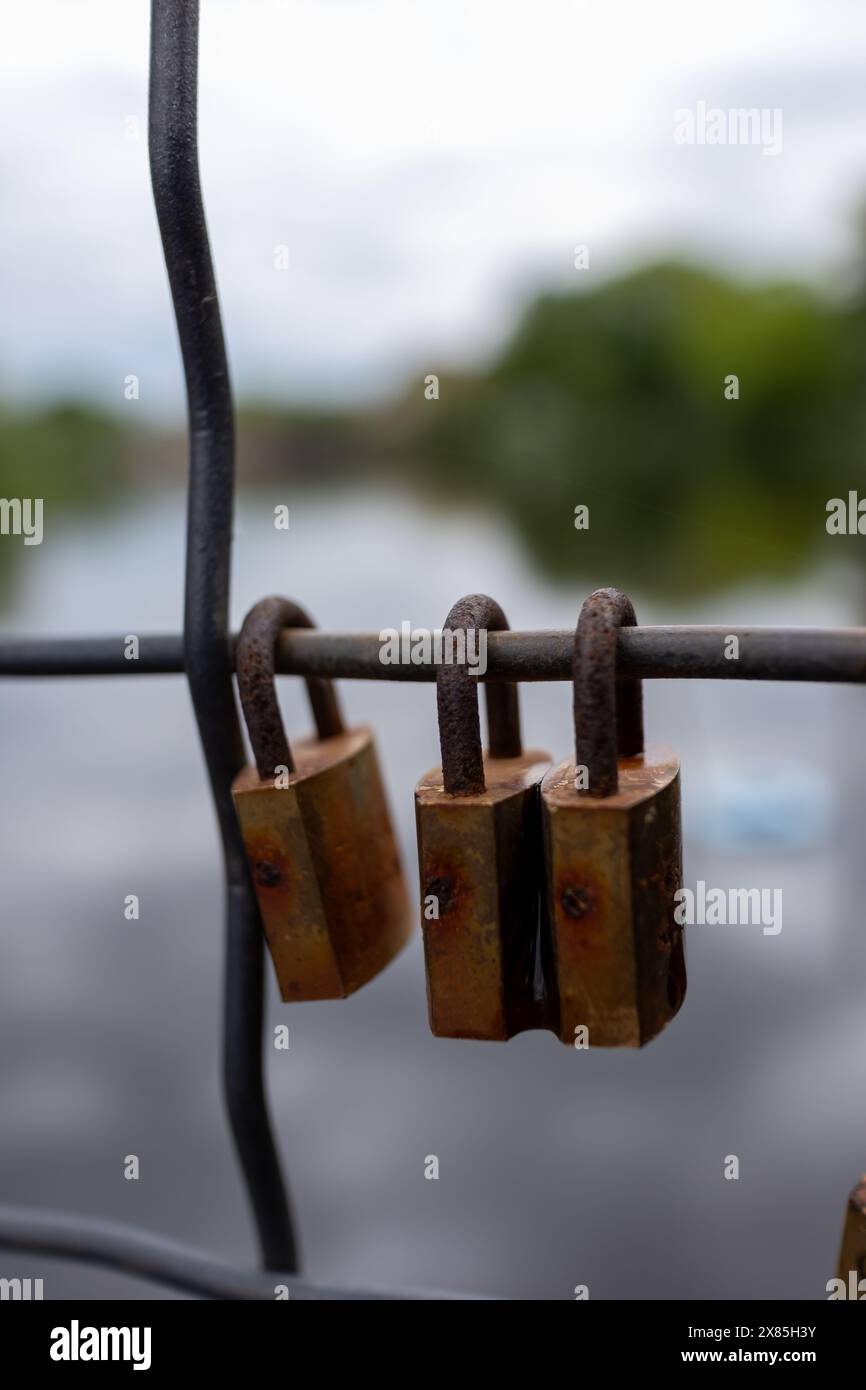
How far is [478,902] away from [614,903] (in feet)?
0.29

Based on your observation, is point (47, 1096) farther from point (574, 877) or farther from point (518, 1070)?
point (574, 877)

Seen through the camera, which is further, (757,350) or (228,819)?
(757,350)

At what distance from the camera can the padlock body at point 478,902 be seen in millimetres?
767

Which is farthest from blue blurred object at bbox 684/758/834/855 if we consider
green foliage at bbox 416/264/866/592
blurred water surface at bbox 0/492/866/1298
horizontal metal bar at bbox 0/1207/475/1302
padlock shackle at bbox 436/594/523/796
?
green foliage at bbox 416/264/866/592

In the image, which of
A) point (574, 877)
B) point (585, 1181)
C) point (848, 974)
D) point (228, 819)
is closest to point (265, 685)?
point (228, 819)

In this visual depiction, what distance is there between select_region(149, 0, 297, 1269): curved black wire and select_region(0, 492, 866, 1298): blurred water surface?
8.99 metres

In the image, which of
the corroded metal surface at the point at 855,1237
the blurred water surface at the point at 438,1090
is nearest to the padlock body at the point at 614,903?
the corroded metal surface at the point at 855,1237

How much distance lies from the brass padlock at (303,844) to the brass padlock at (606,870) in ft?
0.59

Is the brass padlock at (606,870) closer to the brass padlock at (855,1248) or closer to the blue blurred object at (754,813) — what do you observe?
the brass padlock at (855,1248)

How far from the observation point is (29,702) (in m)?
45.7

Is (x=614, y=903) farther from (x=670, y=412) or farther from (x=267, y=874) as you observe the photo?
(x=670, y=412)

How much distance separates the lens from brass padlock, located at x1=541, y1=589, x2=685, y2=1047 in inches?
28.5

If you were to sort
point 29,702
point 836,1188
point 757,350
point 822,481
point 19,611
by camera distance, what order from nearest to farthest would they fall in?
point 836,1188
point 29,702
point 19,611
point 757,350
point 822,481
